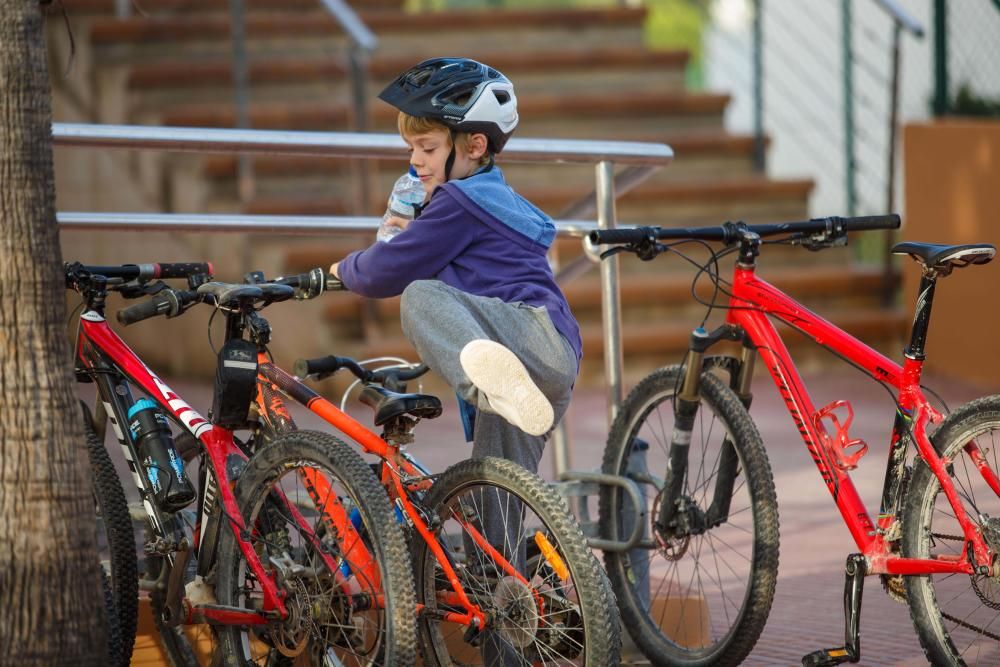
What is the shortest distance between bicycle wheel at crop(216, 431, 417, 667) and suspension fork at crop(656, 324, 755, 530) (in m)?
1.03

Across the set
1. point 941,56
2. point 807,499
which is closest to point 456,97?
point 807,499

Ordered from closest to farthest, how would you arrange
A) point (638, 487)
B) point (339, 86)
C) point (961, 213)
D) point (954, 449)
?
point (954, 449)
point (638, 487)
point (961, 213)
point (339, 86)

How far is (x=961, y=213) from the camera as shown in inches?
347

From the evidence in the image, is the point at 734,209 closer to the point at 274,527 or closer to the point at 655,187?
the point at 655,187

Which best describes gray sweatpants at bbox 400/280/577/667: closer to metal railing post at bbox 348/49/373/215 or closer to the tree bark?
the tree bark

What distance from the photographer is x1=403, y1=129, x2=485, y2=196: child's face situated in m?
3.63

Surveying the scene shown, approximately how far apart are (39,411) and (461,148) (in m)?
1.13

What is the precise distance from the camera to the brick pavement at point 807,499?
4.37m

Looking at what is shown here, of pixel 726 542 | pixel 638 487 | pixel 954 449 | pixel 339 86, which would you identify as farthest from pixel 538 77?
pixel 954 449

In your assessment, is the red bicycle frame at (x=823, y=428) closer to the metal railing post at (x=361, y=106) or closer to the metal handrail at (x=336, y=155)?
the metal handrail at (x=336, y=155)

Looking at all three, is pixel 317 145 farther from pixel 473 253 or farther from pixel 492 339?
pixel 492 339

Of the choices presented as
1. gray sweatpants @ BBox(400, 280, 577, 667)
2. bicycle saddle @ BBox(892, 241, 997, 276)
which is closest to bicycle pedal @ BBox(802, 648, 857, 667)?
gray sweatpants @ BBox(400, 280, 577, 667)

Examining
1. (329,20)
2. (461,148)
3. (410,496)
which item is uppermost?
(329,20)

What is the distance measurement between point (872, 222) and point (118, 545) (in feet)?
6.82
